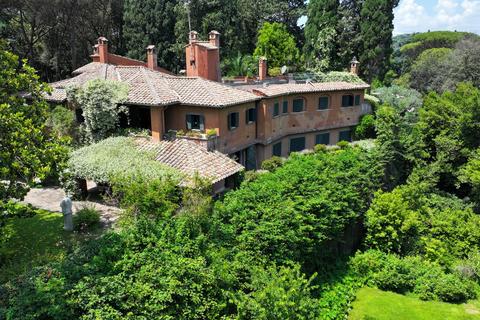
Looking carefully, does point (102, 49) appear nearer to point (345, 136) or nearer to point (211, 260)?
point (345, 136)

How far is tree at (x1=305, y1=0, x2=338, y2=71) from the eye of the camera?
179ft

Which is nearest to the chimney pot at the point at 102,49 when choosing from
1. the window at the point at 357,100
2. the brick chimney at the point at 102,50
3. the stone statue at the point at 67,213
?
the brick chimney at the point at 102,50

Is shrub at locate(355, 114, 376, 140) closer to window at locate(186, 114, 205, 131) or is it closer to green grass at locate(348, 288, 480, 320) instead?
window at locate(186, 114, 205, 131)

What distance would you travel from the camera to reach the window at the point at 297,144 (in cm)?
3819

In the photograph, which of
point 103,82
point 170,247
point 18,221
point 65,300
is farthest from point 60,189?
point 65,300

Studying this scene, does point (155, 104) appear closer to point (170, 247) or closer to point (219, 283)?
point (170, 247)

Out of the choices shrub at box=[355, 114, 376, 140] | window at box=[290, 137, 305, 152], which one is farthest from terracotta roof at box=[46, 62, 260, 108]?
shrub at box=[355, 114, 376, 140]

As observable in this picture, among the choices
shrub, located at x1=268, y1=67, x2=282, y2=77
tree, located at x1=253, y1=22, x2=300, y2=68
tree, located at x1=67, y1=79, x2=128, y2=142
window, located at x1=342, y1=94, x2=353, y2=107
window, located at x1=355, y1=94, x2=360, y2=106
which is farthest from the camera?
tree, located at x1=253, y1=22, x2=300, y2=68

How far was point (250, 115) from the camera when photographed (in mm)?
31812

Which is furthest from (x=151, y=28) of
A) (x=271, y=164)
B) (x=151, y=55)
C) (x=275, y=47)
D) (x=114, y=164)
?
(x=114, y=164)

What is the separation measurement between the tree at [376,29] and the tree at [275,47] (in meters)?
10.4

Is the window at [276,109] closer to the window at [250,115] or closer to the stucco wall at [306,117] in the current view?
the stucco wall at [306,117]

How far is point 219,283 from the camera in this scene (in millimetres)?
15461

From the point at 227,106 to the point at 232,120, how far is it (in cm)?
239
